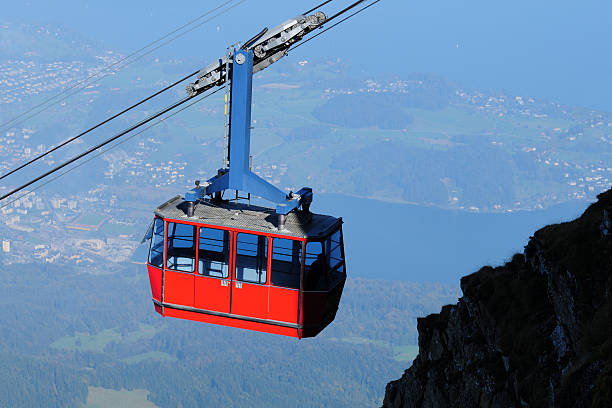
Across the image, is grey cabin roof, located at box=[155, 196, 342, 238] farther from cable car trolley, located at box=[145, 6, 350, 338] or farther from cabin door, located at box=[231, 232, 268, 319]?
cabin door, located at box=[231, 232, 268, 319]

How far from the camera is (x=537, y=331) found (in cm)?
1994

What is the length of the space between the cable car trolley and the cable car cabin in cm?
3

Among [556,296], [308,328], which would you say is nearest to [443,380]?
[308,328]

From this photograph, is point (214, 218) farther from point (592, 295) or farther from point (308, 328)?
point (592, 295)

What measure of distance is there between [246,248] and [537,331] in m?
8.41

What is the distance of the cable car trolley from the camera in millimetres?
22453

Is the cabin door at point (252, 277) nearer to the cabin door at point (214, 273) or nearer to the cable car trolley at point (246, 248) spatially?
the cable car trolley at point (246, 248)

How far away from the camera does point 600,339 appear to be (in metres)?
15.5

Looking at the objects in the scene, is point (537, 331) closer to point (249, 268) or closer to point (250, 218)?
point (249, 268)

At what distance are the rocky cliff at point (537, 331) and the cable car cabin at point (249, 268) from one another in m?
4.84

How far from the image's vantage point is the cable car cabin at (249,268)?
73.4 feet

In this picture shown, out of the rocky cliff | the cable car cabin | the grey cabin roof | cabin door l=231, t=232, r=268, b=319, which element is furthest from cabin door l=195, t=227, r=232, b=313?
the rocky cliff

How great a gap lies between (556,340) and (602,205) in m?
4.10

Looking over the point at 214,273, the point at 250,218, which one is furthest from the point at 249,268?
the point at 250,218
